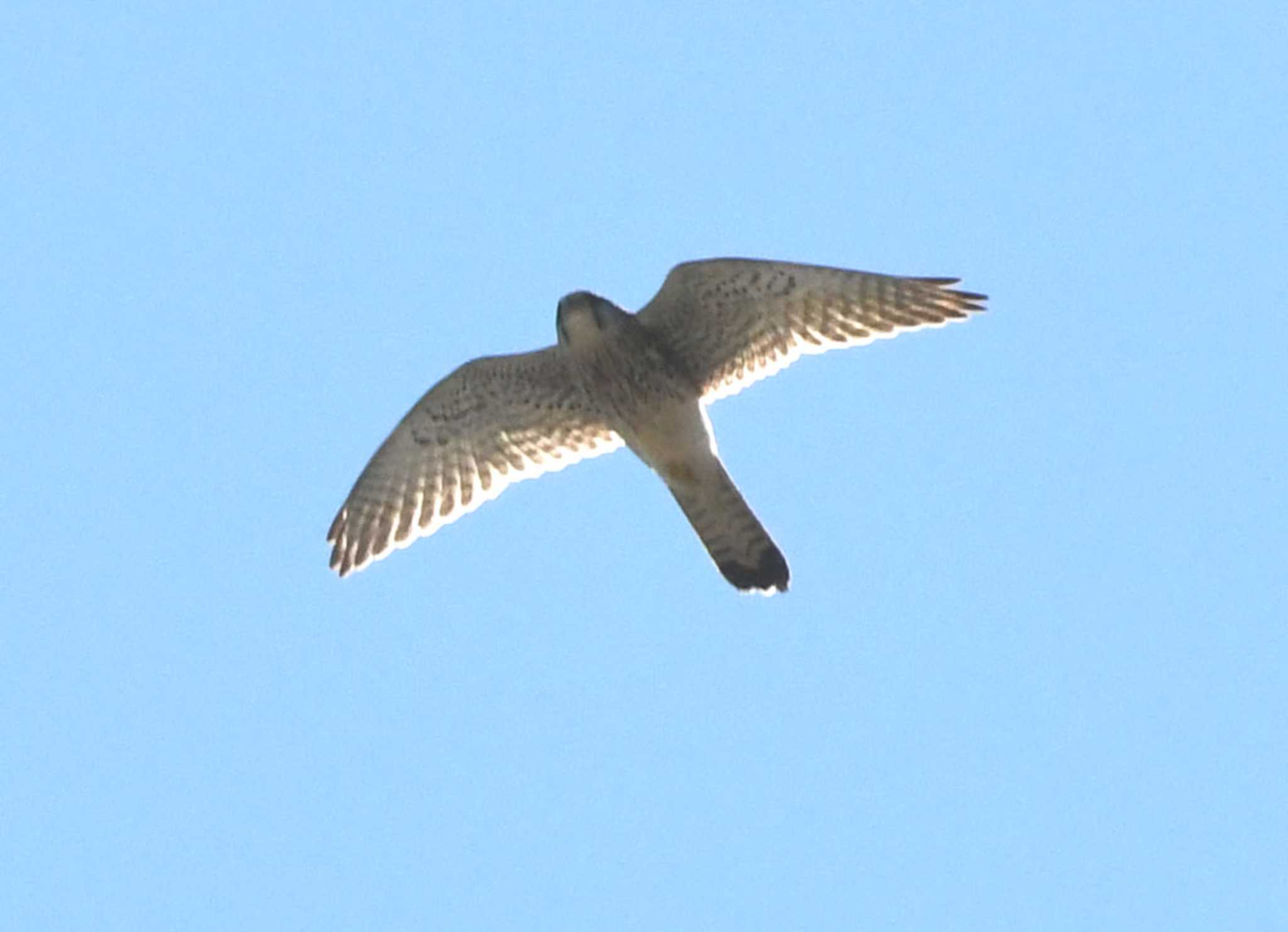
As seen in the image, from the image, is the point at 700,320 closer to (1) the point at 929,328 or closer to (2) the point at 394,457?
(1) the point at 929,328

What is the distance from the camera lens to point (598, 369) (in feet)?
37.1

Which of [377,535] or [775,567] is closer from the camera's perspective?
[775,567]

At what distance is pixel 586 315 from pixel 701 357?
27.0 inches

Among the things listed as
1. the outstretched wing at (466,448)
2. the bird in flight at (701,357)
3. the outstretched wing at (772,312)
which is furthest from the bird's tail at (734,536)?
the outstretched wing at (466,448)

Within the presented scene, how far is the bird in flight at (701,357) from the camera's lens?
36.6 ft

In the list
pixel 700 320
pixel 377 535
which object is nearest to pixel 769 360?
pixel 700 320

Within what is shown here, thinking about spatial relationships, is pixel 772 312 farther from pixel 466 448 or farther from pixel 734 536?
pixel 466 448

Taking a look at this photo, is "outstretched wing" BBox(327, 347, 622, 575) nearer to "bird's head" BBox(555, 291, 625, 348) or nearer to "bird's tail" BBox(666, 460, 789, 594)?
"bird's head" BBox(555, 291, 625, 348)

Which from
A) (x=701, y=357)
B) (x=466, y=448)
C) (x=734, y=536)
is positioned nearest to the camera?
(x=734, y=536)

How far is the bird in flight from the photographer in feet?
36.6

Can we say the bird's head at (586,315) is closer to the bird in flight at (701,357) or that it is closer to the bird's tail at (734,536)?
the bird in flight at (701,357)

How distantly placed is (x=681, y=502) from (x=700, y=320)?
36.1 inches

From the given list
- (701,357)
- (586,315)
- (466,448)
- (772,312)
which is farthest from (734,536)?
(466,448)

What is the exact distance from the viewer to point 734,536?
11320 millimetres
